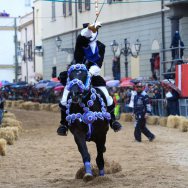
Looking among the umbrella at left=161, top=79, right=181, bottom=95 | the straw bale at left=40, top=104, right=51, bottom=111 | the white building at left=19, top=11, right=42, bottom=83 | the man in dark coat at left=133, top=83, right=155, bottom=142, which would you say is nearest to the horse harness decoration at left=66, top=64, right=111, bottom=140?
the man in dark coat at left=133, top=83, right=155, bottom=142

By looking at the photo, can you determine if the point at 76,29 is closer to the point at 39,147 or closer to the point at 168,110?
the point at 168,110

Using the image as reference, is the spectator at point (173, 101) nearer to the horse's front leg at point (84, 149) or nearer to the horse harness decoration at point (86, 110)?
the horse harness decoration at point (86, 110)

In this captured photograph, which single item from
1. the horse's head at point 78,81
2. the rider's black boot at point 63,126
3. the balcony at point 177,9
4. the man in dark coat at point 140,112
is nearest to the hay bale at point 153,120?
the balcony at point 177,9

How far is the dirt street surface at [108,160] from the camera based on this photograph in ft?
40.2

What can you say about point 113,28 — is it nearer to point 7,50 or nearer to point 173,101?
point 173,101

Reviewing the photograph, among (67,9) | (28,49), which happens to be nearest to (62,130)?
(67,9)

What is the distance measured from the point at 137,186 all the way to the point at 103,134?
1277 millimetres

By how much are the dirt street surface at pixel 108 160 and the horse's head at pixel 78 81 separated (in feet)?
4.89

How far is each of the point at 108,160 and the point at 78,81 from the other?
3.09 metres

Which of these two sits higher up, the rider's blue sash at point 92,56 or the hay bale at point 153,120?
the rider's blue sash at point 92,56

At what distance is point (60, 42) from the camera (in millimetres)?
50719

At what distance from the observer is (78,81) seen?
471 inches

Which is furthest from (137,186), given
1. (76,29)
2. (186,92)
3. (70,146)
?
(76,29)

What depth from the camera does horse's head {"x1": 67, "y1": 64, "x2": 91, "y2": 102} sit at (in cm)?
1192
